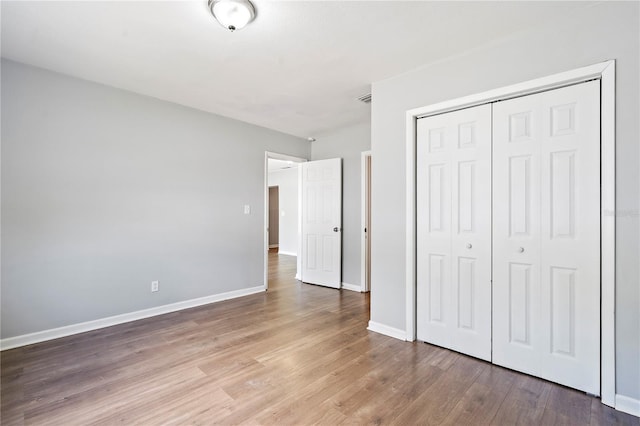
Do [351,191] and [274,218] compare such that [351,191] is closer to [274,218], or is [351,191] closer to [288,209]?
[288,209]

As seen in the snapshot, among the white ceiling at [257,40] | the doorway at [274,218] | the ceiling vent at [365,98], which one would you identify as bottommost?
the doorway at [274,218]

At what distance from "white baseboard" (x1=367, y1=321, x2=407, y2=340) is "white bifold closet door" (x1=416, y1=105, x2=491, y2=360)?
0.54 feet

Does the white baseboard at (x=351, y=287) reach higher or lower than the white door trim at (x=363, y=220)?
lower

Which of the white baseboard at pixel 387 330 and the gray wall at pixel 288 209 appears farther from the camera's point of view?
the gray wall at pixel 288 209

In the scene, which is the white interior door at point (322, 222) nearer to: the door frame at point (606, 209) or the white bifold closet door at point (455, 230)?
the white bifold closet door at point (455, 230)

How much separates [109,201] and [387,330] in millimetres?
3301

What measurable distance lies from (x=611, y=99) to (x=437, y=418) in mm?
2292

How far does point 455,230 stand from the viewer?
2643 millimetres

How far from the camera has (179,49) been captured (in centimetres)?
254

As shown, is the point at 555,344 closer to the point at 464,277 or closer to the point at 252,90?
the point at 464,277

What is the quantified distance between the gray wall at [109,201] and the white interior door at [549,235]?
11.2 ft

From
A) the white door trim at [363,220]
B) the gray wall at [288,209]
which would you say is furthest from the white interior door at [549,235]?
the gray wall at [288,209]

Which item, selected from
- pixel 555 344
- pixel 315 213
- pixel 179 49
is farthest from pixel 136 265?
pixel 555 344

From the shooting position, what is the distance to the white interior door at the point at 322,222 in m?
4.95
